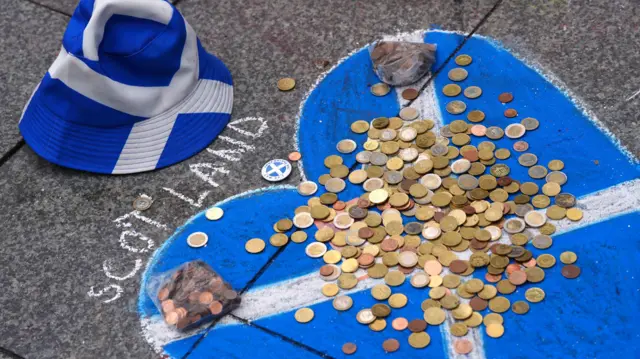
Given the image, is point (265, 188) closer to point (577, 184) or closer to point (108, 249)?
point (108, 249)

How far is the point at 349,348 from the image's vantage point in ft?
9.83

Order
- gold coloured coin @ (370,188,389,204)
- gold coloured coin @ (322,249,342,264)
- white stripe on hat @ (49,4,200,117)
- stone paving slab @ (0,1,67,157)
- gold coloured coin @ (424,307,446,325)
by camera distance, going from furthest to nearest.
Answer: stone paving slab @ (0,1,67,157) → white stripe on hat @ (49,4,200,117) → gold coloured coin @ (370,188,389,204) → gold coloured coin @ (322,249,342,264) → gold coloured coin @ (424,307,446,325)

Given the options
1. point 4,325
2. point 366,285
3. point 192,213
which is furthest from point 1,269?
point 366,285

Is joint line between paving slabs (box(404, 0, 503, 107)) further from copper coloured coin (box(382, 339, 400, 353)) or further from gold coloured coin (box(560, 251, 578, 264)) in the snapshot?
copper coloured coin (box(382, 339, 400, 353))

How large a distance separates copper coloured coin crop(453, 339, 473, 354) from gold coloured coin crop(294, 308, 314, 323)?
523 millimetres

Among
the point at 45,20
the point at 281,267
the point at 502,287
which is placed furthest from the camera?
the point at 45,20

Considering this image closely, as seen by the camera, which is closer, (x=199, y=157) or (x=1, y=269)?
(x=1, y=269)

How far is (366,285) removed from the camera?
318 cm

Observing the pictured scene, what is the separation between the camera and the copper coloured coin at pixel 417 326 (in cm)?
301

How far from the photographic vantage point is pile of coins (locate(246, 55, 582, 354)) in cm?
307

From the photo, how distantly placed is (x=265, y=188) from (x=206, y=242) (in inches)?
14.0

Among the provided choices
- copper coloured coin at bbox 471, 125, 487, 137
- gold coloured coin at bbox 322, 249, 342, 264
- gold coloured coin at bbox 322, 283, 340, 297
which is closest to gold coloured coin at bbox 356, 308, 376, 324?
gold coloured coin at bbox 322, 283, 340, 297

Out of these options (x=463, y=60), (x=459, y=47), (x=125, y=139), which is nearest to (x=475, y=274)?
(x=463, y=60)

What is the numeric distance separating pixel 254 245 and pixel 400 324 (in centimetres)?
67
